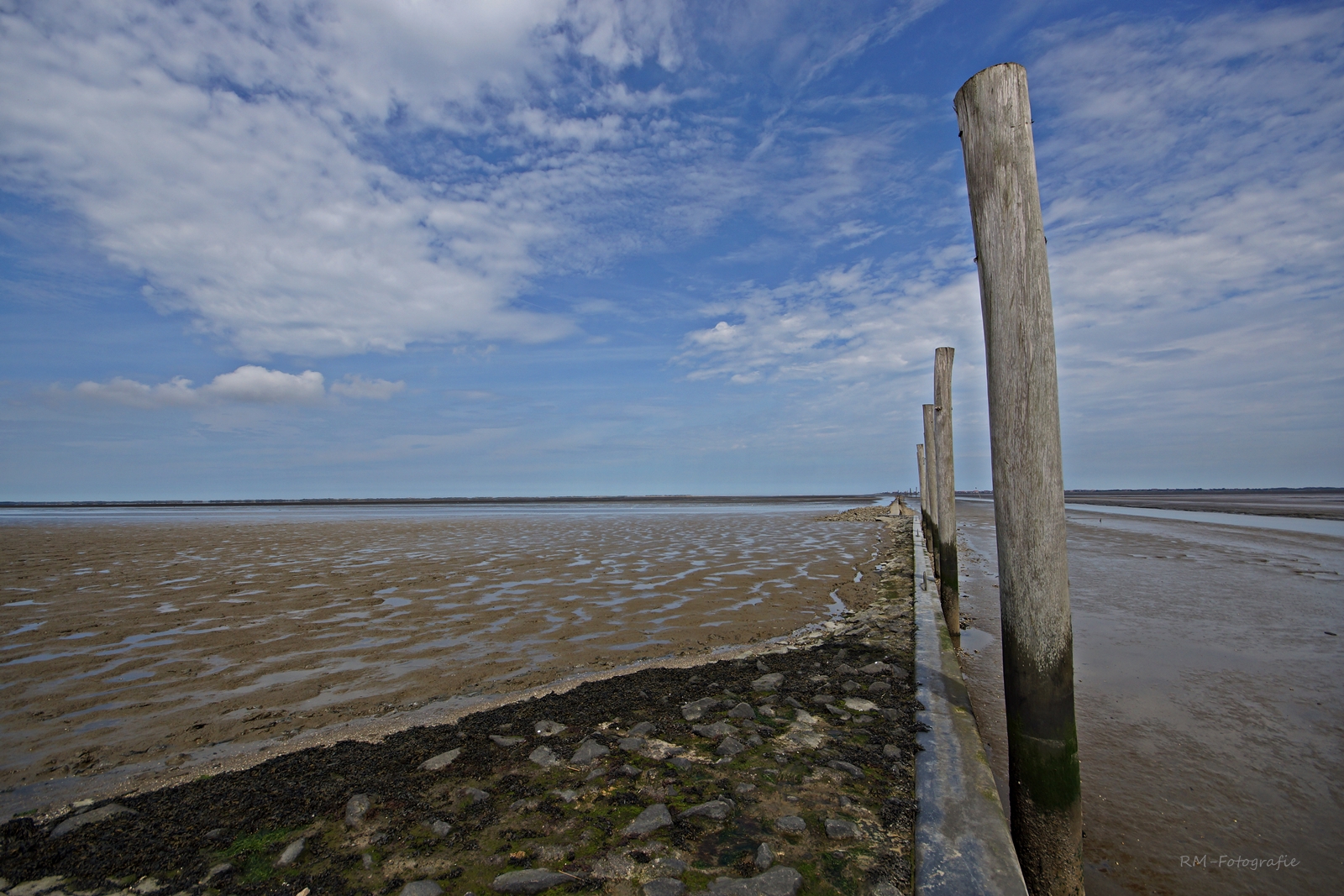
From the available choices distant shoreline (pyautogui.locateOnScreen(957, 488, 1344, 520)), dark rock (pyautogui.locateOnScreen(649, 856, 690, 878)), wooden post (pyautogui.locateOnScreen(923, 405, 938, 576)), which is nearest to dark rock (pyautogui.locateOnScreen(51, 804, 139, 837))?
dark rock (pyautogui.locateOnScreen(649, 856, 690, 878))

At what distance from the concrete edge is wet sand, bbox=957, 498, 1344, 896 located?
43 cm

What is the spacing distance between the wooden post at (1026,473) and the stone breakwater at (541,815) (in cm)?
67

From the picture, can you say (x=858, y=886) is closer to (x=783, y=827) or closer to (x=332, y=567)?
(x=783, y=827)

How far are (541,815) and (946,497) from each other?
8.84 meters

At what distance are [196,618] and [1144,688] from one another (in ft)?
38.3

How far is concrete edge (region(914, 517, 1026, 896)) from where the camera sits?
8.39 feet

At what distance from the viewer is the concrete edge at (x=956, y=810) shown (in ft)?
8.39

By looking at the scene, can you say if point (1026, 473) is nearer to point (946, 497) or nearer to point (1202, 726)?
point (1202, 726)

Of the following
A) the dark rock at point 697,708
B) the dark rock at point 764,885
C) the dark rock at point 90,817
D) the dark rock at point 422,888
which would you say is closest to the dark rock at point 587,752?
the dark rock at point 697,708

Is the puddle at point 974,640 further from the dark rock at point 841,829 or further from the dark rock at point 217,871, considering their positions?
the dark rock at point 217,871

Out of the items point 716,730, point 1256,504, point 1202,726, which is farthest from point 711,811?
point 1256,504

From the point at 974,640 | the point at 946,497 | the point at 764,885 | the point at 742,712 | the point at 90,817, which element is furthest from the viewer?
the point at 946,497

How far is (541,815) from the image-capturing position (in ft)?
10.2

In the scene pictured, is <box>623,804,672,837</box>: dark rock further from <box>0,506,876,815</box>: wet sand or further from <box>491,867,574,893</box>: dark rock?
<box>0,506,876,815</box>: wet sand
